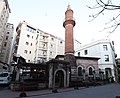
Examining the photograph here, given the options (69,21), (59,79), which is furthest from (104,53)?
(59,79)

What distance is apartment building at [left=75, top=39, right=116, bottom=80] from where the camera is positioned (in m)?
37.1

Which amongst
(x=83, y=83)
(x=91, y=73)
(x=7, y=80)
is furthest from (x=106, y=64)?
(x=7, y=80)

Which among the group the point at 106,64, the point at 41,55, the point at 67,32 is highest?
the point at 67,32

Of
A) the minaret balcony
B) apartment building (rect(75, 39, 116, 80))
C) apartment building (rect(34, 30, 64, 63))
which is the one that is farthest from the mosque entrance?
apartment building (rect(34, 30, 64, 63))

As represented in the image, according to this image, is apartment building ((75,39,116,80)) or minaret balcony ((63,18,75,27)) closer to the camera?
minaret balcony ((63,18,75,27))

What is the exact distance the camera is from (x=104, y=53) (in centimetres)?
3869

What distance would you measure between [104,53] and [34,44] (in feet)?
71.0

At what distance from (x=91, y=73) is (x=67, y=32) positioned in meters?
10.6

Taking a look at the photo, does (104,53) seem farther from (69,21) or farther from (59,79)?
(59,79)

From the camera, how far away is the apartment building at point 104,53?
37062mm

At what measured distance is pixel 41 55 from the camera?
146 feet

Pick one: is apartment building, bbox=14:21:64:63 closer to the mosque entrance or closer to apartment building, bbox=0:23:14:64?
apartment building, bbox=0:23:14:64

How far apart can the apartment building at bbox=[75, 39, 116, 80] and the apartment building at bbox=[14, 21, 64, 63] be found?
1066cm

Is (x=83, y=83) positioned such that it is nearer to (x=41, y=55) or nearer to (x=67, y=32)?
(x=67, y=32)
